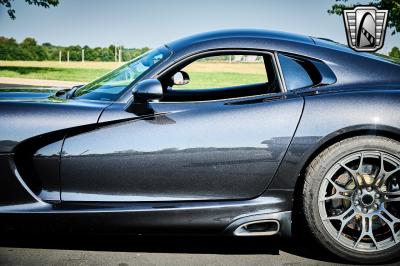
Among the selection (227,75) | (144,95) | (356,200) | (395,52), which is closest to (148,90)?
(144,95)

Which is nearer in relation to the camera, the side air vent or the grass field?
the side air vent


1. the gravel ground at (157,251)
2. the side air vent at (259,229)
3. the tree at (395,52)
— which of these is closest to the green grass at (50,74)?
the gravel ground at (157,251)

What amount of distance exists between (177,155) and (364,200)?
3.90 ft

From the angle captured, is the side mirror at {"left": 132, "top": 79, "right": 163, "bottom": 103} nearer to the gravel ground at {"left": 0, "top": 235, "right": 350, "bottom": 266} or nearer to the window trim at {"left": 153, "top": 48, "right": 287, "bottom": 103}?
the window trim at {"left": 153, "top": 48, "right": 287, "bottom": 103}

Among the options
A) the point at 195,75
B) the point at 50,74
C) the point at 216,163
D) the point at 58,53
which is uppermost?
the point at 58,53

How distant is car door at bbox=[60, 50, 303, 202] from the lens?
8.27ft

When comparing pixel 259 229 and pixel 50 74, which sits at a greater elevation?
pixel 50 74

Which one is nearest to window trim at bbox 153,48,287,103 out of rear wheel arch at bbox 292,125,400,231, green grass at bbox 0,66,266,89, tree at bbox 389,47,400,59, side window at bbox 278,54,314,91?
side window at bbox 278,54,314,91

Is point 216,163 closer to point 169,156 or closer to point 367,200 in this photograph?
point 169,156

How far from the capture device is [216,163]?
2.53 m

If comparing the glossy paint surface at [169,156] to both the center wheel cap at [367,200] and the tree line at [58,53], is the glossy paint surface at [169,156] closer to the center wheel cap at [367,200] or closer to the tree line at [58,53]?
the center wheel cap at [367,200]

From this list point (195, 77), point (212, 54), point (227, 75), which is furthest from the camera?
point (227, 75)

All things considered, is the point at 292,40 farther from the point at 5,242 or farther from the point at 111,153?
the point at 5,242

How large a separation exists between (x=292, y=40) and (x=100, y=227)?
169cm
